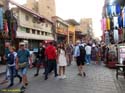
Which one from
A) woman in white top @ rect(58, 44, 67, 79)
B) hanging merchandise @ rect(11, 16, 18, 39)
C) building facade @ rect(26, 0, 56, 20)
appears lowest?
woman in white top @ rect(58, 44, 67, 79)

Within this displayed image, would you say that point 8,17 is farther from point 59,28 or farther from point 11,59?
point 59,28

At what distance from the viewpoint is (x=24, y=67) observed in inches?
Result: 472

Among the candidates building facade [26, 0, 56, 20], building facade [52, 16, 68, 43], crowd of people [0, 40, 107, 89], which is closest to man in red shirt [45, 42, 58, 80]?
crowd of people [0, 40, 107, 89]

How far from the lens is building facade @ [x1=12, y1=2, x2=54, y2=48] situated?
99.2 feet

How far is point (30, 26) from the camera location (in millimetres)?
34906

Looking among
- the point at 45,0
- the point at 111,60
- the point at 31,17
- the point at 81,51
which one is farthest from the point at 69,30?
the point at 81,51

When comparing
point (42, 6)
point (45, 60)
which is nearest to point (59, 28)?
point (42, 6)

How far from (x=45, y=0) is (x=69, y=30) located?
11.1 m

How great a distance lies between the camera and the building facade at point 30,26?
3023 cm

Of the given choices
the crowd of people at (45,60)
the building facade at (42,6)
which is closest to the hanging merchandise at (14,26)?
the crowd of people at (45,60)

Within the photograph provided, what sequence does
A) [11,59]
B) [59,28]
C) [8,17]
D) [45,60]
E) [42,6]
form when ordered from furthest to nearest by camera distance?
1. [42,6]
2. [59,28]
3. [8,17]
4. [45,60]
5. [11,59]

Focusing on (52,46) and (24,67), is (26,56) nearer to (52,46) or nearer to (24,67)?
(24,67)

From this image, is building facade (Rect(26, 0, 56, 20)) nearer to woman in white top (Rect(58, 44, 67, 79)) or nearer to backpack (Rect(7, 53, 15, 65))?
woman in white top (Rect(58, 44, 67, 79))

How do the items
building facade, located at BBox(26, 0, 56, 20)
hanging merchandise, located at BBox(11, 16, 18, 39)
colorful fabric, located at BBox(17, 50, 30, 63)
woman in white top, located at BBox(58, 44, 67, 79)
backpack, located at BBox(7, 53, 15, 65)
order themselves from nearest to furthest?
colorful fabric, located at BBox(17, 50, 30, 63), backpack, located at BBox(7, 53, 15, 65), woman in white top, located at BBox(58, 44, 67, 79), hanging merchandise, located at BBox(11, 16, 18, 39), building facade, located at BBox(26, 0, 56, 20)
